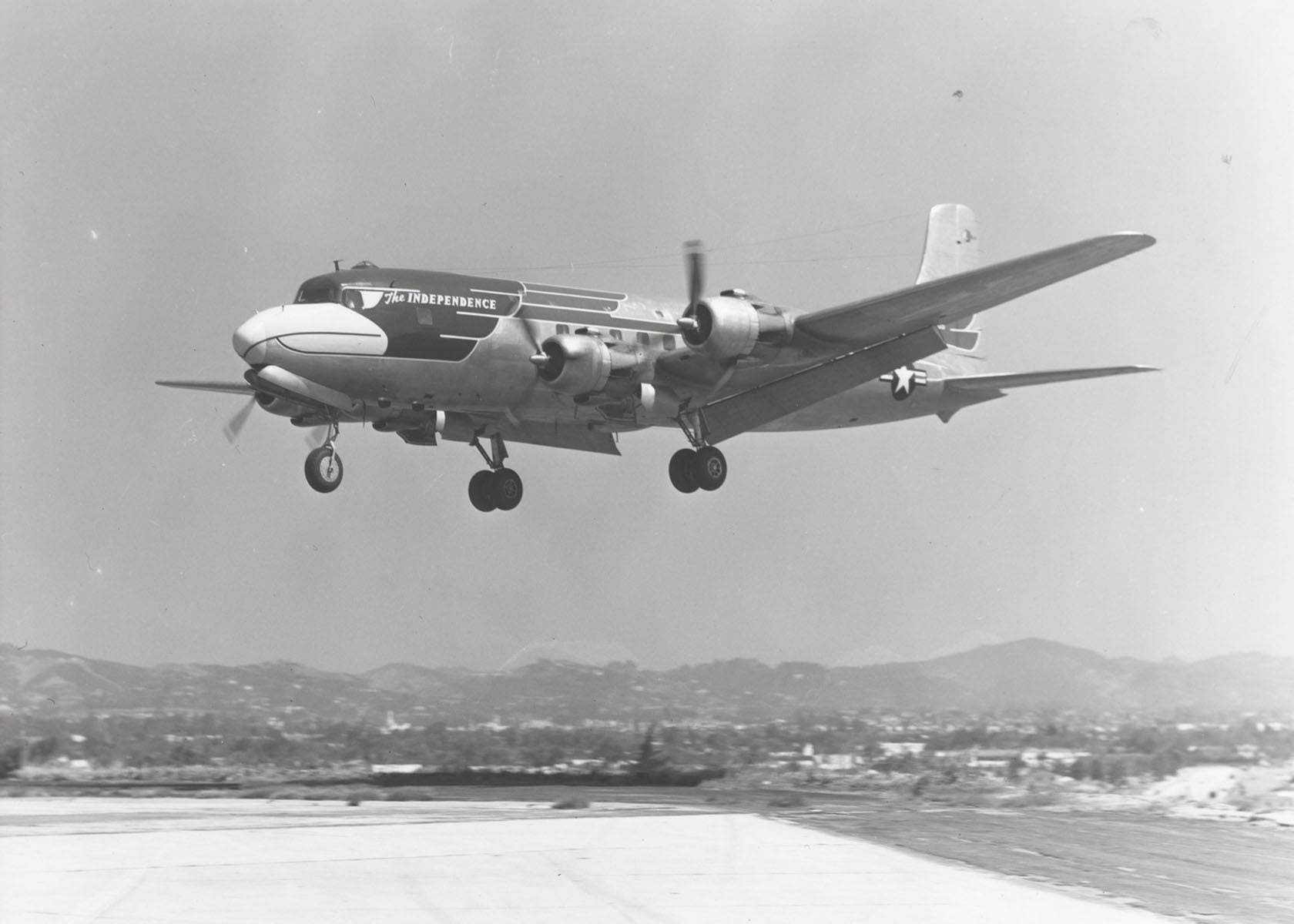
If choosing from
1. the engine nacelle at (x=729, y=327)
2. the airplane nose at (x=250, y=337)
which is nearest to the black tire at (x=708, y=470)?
the engine nacelle at (x=729, y=327)

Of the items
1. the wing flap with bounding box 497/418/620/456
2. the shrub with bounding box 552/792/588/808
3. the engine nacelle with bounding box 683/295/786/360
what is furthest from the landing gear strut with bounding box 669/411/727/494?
the shrub with bounding box 552/792/588/808

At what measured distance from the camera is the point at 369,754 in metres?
24.0

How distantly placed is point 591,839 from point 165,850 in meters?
5.67

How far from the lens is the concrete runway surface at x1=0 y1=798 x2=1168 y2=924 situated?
14727mm

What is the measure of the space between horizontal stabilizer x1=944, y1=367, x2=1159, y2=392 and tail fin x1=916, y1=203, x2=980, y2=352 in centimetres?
308

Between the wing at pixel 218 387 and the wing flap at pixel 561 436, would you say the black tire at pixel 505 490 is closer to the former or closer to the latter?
the wing flap at pixel 561 436

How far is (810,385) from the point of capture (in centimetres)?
2312

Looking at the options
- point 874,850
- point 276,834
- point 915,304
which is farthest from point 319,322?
point 874,850

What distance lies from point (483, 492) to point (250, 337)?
5828 millimetres

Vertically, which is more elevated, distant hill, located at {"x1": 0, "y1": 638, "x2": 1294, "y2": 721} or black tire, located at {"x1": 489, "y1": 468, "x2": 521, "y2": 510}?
black tire, located at {"x1": 489, "y1": 468, "x2": 521, "y2": 510}

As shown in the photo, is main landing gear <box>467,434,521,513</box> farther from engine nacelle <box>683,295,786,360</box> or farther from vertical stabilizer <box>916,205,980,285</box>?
vertical stabilizer <box>916,205,980,285</box>

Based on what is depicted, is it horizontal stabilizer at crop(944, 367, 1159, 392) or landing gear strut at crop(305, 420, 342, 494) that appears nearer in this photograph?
landing gear strut at crop(305, 420, 342, 494)

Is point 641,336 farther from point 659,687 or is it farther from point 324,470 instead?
point 659,687

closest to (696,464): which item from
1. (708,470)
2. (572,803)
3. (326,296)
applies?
(708,470)
